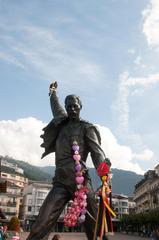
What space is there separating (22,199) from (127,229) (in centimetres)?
2913

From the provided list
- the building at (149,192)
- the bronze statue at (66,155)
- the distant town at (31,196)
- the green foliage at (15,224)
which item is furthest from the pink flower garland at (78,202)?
the building at (149,192)

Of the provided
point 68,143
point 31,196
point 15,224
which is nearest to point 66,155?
point 68,143

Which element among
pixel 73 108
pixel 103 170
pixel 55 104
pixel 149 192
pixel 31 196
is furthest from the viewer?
pixel 31 196

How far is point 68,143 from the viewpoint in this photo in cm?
720

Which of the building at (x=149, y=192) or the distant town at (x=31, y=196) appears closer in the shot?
the building at (x=149, y=192)

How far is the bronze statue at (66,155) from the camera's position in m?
6.48

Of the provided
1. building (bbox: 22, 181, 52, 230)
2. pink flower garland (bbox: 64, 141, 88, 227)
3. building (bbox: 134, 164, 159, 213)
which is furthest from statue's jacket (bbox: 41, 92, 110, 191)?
building (bbox: 22, 181, 52, 230)

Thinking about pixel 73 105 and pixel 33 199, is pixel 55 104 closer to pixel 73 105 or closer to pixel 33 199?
pixel 73 105

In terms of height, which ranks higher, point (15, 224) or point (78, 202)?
point (78, 202)

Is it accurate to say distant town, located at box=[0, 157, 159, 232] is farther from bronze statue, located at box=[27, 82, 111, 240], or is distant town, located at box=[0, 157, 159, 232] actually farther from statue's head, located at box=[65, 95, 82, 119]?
statue's head, located at box=[65, 95, 82, 119]

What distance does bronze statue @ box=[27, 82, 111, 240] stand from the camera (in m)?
6.48

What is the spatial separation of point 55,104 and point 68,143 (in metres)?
1.27

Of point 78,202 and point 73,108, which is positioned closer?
point 78,202

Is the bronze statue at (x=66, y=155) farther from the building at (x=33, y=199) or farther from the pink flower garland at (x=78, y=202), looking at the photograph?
the building at (x=33, y=199)
